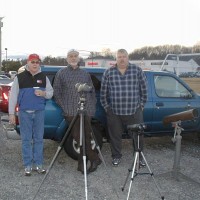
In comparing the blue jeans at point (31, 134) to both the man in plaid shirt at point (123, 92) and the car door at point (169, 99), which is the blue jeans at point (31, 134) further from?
the car door at point (169, 99)

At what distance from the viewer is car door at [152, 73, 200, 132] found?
23.6 feet

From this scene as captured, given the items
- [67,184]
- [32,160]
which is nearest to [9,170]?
[32,160]

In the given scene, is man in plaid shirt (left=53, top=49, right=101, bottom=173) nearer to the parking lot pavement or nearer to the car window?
the parking lot pavement

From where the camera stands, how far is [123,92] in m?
6.01

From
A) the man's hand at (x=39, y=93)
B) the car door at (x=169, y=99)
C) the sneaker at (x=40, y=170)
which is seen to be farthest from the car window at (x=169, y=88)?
the sneaker at (x=40, y=170)

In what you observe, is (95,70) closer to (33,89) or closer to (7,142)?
(33,89)

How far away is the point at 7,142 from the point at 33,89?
9.99 feet

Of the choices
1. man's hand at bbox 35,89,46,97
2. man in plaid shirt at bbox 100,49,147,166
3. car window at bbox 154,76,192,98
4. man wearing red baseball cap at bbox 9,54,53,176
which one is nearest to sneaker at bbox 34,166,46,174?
man wearing red baseball cap at bbox 9,54,53,176

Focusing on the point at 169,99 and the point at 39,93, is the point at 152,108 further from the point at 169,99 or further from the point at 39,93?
the point at 39,93

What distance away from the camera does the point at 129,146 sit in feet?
26.0

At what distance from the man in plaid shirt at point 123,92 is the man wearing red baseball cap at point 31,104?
3.29 ft

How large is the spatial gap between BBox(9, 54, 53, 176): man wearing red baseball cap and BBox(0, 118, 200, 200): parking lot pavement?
13.3 inches

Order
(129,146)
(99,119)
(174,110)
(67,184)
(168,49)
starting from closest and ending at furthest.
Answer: (67,184) → (99,119) → (174,110) → (129,146) → (168,49)

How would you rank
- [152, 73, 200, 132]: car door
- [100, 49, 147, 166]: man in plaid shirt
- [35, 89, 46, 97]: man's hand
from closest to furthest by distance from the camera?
[35, 89, 46, 97]: man's hand < [100, 49, 147, 166]: man in plaid shirt < [152, 73, 200, 132]: car door
